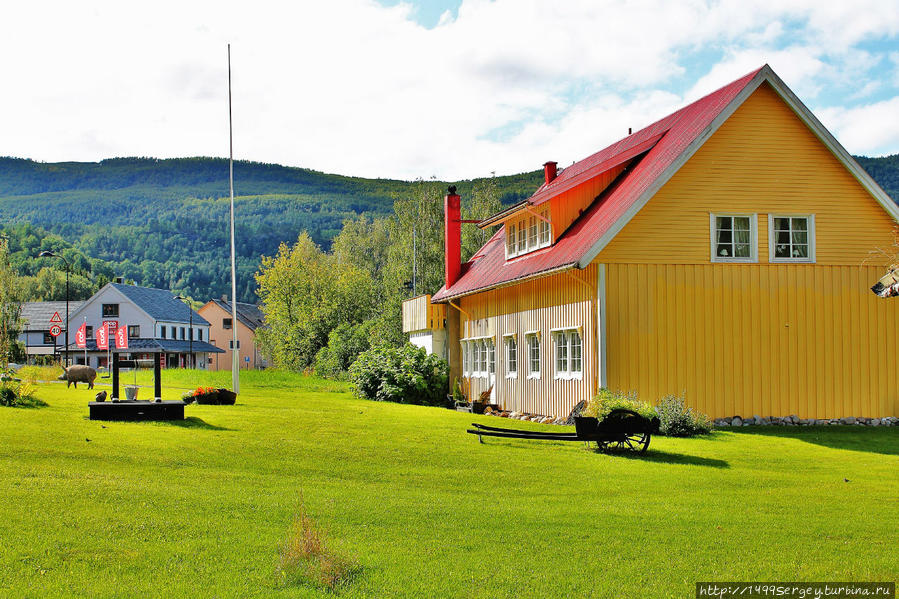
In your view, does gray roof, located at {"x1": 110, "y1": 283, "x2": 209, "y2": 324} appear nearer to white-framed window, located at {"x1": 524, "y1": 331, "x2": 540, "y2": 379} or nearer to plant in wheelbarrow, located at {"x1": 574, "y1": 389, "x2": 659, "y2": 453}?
white-framed window, located at {"x1": 524, "y1": 331, "x2": 540, "y2": 379}

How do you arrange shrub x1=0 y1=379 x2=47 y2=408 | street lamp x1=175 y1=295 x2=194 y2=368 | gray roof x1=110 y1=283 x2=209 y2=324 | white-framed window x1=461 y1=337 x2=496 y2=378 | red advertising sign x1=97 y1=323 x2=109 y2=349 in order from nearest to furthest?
shrub x1=0 y1=379 x2=47 y2=408 < white-framed window x1=461 y1=337 x2=496 y2=378 < red advertising sign x1=97 y1=323 x2=109 y2=349 < street lamp x1=175 y1=295 x2=194 y2=368 < gray roof x1=110 y1=283 x2=209 y2=324

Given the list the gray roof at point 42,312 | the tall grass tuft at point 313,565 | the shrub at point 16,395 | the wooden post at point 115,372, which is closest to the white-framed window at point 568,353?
the wooden post at point 115,372

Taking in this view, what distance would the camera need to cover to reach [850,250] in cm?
2252

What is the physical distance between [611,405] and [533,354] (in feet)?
24.2

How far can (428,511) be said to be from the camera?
10.4 metres

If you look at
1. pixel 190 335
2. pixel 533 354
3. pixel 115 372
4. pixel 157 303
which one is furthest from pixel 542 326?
pixel 157 303

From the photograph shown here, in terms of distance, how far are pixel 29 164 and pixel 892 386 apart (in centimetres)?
17155

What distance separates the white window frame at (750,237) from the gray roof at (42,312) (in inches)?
3453

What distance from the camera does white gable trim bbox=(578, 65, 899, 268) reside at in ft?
68.0

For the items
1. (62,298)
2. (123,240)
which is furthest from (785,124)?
(123,240)

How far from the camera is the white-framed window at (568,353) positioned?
22219mm

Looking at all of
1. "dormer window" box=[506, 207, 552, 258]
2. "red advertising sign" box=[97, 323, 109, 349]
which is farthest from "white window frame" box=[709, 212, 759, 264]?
"red advertising sign" box=[97, 323, 109, 349]

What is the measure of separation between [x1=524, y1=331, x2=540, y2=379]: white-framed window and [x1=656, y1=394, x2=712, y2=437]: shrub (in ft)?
18.2

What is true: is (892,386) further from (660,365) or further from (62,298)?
(62,298)
